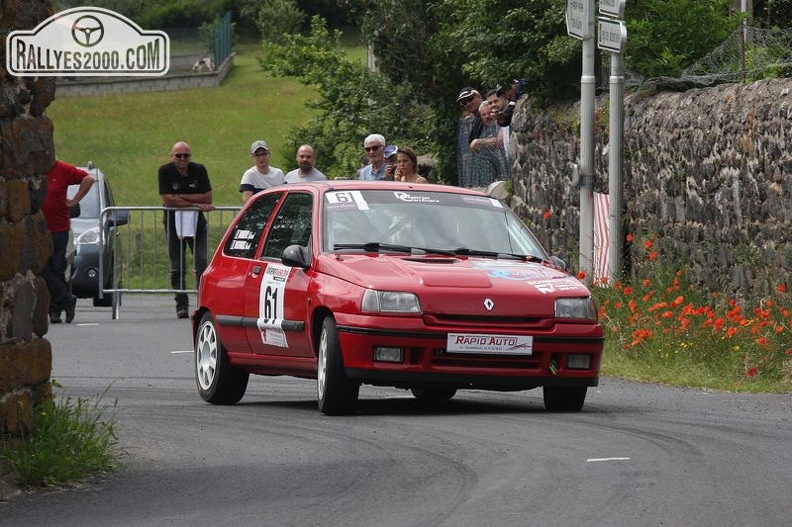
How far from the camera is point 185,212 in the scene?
75.6ft

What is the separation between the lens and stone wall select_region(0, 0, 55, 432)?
8.71 meters

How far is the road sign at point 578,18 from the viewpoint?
18797mm

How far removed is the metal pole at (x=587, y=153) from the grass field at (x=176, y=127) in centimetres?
4070

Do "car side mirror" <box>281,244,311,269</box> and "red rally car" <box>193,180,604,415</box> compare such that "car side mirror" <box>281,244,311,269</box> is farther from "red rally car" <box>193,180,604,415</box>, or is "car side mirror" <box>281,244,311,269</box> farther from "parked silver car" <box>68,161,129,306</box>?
"parked silver car" <box>68,161,129,306</box>

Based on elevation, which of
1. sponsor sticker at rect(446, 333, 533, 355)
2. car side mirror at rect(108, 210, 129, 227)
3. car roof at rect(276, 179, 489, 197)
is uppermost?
car roof at rect(276, 179, 489, 197)

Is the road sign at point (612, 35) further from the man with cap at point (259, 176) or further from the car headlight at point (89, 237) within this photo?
the car headlight at point (89, 237)

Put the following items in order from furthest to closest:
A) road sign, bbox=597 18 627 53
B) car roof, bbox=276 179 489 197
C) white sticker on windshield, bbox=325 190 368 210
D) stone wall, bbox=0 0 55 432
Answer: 1. road sign, bbox=597 18 627 53
2. car roof, bbox=276 179 489 197
3. white sticker on windshield, bbox=325 190 368 210
4. stone wall, bbox=0 0 55 432

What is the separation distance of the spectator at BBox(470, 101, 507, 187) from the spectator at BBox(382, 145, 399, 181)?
3.21 meters

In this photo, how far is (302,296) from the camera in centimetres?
1217

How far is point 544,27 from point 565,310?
10521 mm

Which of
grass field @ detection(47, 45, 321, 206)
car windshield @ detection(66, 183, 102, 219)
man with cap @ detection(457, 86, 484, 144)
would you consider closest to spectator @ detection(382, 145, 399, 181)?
man with cap @ detection(457, 86, 484, 144)

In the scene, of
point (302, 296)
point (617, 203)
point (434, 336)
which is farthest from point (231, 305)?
point (617, 203)

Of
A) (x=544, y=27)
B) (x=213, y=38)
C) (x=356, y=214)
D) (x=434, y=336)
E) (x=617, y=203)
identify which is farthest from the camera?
(x=213, y=38)

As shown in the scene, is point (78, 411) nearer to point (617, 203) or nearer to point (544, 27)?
point (617, 203)
